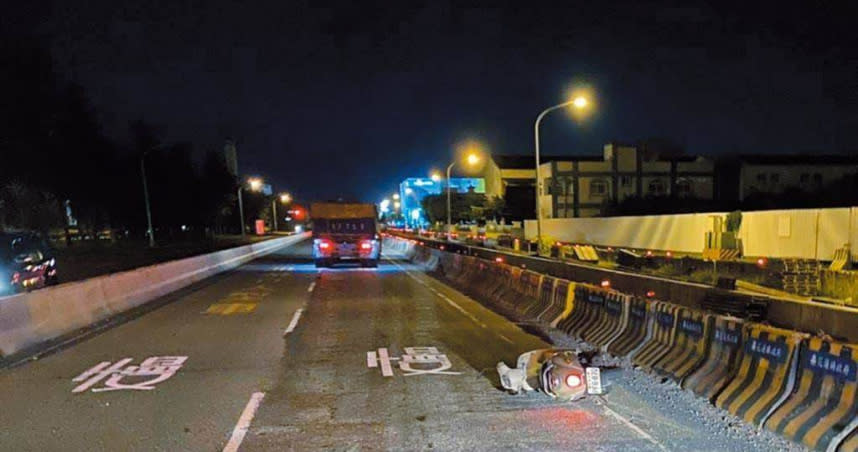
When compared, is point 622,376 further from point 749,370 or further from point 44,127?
point 44,127

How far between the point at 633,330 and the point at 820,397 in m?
3.80

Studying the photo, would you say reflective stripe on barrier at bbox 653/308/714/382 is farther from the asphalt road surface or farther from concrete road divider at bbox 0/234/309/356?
concrete road divider at bbox 0/234/309/356

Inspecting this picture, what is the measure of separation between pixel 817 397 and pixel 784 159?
77.2 metres

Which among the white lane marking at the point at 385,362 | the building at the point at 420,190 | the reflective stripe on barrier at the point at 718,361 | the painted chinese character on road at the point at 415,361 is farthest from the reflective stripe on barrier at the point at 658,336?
the building at the point at 420,190

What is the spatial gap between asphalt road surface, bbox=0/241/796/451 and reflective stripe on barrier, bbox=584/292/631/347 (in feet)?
3.08

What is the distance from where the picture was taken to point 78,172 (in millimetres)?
39781

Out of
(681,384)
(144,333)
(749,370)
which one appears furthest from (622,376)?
(144,333)

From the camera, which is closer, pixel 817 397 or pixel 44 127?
pixel 817 397

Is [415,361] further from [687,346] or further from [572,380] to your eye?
[687,346]

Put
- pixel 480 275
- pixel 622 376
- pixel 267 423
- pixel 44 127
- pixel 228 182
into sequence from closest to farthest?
pixel 267 423
pixel 622 376
pixel 480 275
pixel 44 127
pixel 228 182

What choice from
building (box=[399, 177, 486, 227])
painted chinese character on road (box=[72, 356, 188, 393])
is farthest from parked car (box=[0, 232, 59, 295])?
building (box=[399, 177, 486, 227])

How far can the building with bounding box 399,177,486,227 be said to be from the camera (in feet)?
353

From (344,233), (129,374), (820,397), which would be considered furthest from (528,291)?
(344,233)

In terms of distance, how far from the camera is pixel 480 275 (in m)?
19.6
